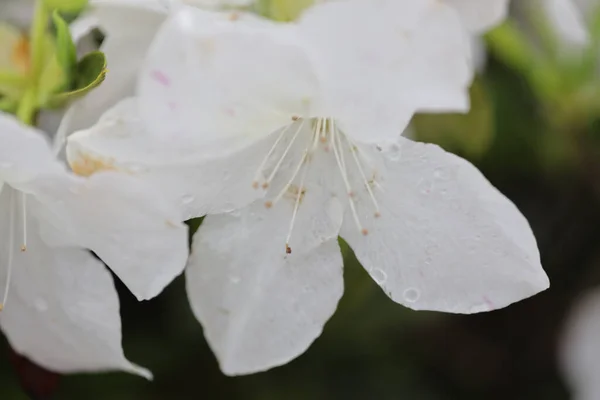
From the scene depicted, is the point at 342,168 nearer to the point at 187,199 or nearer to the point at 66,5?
the point at 187,199

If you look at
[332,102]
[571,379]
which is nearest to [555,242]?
[571,379]

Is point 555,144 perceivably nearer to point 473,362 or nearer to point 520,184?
point 520,184

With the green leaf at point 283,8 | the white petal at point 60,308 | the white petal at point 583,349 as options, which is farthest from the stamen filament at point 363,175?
the white petal at point 583,349

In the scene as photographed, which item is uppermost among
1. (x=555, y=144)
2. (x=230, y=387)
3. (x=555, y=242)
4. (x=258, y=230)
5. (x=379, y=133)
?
(x=379, y=133)

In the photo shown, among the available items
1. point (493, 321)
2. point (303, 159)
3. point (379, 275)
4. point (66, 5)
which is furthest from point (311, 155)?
point (493, 321)

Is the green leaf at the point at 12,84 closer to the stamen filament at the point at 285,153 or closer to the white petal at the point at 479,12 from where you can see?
Answer: the stamen filament at the point at 285,153

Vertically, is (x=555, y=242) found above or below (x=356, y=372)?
above
